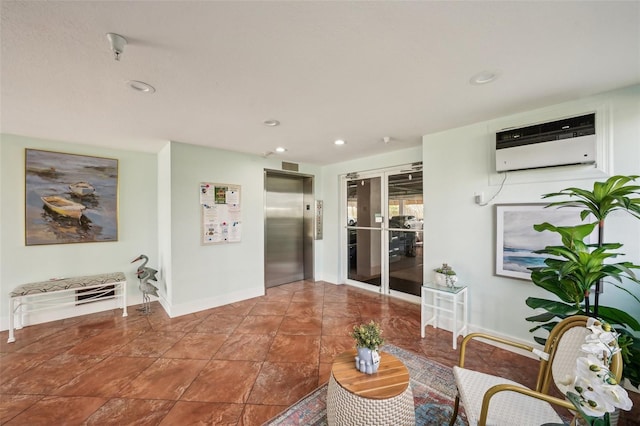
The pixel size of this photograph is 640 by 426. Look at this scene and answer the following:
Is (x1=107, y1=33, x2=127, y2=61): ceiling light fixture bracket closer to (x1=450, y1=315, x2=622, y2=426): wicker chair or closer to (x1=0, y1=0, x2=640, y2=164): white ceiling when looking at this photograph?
(x1=0, y1=0, x2=640, y2=164): white ceiling

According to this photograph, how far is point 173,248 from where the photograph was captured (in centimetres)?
347

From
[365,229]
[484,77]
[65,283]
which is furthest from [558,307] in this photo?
[65,283]

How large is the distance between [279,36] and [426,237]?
2.85m

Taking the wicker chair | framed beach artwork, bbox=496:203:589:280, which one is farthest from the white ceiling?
the wicker chair

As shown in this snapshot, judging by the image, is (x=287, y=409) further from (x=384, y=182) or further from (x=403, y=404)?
(x=384, y=182)

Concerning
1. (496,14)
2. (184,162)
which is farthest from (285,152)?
(496,14)

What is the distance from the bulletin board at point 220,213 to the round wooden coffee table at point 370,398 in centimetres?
289

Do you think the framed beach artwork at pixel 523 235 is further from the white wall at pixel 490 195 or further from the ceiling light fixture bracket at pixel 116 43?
the ceiling light fixture bracket at pixel 116 43

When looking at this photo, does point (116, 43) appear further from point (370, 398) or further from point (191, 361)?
point (191, 361)

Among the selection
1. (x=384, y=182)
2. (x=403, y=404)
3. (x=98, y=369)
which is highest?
(x=384, y=182)

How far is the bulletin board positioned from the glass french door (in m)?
2.14

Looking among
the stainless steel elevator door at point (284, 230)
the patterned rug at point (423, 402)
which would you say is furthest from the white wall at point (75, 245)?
the patterned rug at point (423, 402)

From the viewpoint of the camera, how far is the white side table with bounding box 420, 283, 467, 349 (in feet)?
8.99

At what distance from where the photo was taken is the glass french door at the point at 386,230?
160 inches
